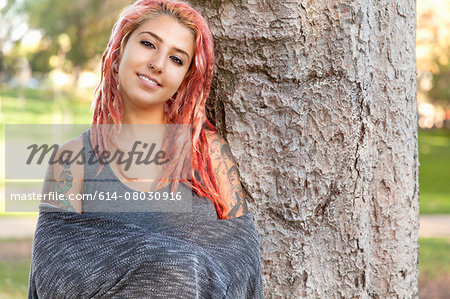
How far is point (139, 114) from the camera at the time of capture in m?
2.12

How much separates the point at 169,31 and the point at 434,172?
16.5m

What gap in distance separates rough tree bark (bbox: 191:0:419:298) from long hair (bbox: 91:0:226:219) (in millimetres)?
76

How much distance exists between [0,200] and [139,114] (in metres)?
9.06

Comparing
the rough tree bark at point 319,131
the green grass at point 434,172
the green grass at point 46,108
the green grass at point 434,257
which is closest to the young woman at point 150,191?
the rough tree bark at point 319,131

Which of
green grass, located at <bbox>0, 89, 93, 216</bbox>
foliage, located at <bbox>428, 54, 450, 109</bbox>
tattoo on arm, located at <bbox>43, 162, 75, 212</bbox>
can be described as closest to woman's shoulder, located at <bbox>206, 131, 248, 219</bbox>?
tattoo on arm, located at <bbox>43, 162, 75, 212</bbox>

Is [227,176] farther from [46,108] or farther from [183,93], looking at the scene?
[46,108]

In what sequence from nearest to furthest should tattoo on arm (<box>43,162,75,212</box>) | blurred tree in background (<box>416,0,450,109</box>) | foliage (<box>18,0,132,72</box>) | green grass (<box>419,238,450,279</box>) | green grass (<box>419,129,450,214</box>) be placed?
1. tattoo on arm (<box>43,162,75,212</box>)
2. green grass (<box>419,238,450,279</box>)
3. green grass (<box>419,129,450,214</box>)
4. blurred tree in background (<box>416,0,450,109</box>)
5. foliage (<box>18,0,132,72</box>)

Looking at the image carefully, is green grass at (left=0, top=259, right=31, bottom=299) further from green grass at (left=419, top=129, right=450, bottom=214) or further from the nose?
green grass at (left=419, top=129, right=450, bottom=214)

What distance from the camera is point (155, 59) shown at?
77.6 inches

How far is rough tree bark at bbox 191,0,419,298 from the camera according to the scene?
2012 millimetres

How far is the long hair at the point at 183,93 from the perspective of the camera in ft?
6.62

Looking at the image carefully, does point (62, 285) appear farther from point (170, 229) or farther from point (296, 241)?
point (296, 241)

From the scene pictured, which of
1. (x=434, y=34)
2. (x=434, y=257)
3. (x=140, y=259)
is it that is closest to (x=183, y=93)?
(x=140, y=259)

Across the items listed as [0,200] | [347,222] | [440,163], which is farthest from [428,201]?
[347,222]
